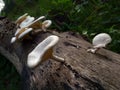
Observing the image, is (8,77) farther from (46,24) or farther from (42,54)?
(42,54)

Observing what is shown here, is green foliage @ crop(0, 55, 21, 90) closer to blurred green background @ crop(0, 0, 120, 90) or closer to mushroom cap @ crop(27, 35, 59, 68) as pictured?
blurred green background @ crop(0, 0, 120, 90)

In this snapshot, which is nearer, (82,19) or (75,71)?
(75,71)

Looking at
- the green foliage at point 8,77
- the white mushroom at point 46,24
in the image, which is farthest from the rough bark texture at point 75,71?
the green foliage at point 8,77

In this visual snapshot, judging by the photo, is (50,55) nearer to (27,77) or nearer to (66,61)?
(66,61)

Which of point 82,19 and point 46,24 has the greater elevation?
point 46,24

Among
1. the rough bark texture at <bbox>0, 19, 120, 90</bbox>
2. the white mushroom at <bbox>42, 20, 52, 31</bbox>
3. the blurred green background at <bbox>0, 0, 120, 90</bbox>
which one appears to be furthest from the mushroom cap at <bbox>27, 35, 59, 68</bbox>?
the blurred green background at <bbox>0, 0, 120, 90</bbox>

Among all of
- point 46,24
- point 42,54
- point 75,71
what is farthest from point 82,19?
point 42,54

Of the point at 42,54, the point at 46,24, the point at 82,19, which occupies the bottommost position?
the point at 82,19

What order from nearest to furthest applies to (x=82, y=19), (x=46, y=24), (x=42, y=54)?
1. (x=42, y=54)
2. (x=46, y=24)
3. (x=82, y=19)

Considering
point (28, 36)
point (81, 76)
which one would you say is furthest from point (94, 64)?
point (28, 36)
